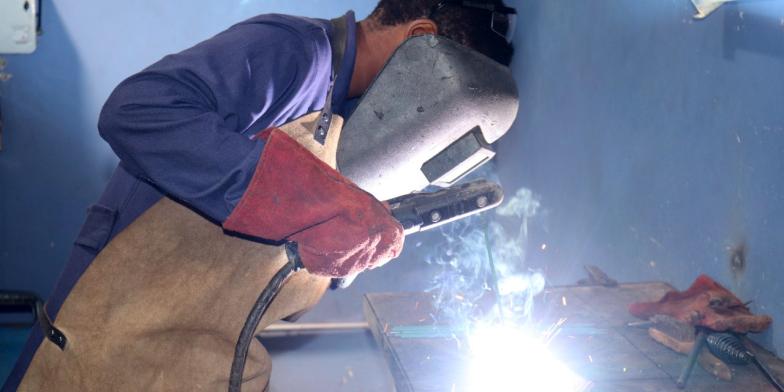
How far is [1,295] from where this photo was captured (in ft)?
11.3

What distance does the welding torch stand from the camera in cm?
138

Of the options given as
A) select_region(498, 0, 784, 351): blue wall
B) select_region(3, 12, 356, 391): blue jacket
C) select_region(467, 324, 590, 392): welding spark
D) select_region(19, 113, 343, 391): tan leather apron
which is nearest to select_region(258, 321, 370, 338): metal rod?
select_region(498, 0, 784, 351): blue wall

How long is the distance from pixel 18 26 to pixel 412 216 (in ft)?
9.64

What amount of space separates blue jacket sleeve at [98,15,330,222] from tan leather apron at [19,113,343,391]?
6.0 inches

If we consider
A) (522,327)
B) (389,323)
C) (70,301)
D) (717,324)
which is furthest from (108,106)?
(717,324)

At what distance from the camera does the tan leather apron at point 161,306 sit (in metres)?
1.38

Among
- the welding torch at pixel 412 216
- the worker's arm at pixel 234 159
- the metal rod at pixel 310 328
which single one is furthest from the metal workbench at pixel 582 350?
the metal rod at pixel 310 328

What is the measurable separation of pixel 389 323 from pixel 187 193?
73 centimetres

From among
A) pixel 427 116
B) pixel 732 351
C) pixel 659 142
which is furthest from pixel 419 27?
pixel 659 142

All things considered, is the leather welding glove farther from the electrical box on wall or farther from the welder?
the electrical box on wall

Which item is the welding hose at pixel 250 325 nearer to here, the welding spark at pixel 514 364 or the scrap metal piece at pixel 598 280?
the welding spark at pixel 514 364

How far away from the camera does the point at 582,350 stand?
1682mm

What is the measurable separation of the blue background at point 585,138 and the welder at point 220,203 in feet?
2.33

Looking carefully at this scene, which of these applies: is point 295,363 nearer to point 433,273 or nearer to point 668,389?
point 433,273
